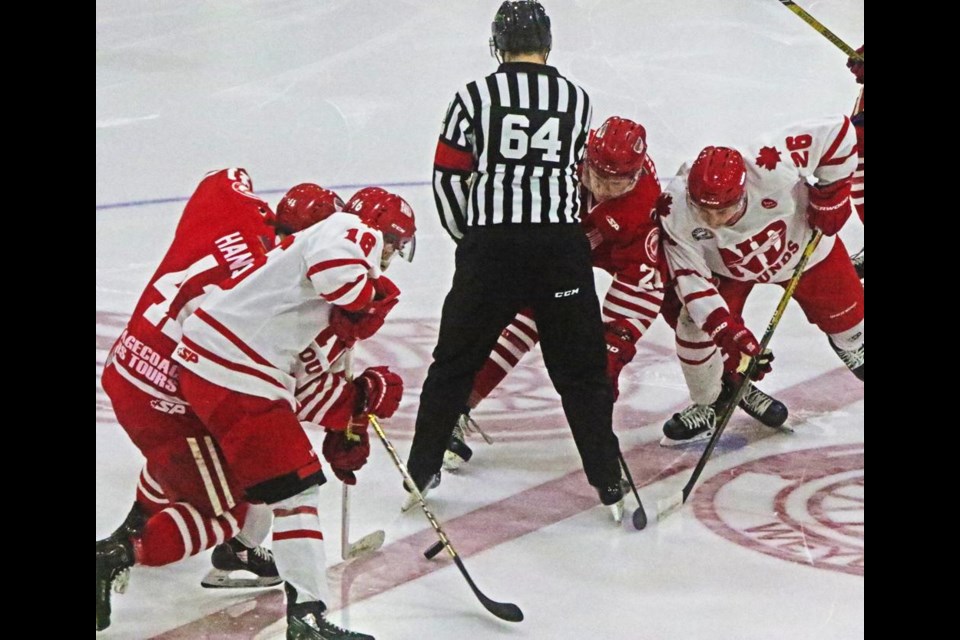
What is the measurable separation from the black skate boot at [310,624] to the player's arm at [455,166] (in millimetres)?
970

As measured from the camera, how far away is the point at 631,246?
10.5 ft

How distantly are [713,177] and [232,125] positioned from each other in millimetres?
2787

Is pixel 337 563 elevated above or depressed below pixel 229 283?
below

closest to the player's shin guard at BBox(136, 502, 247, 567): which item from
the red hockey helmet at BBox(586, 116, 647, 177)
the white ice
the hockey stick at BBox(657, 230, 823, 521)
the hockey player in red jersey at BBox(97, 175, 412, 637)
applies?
the hockey player in red jersey at BBox(97, 175, 412, 637)

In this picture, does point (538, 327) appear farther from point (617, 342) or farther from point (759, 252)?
point (759, 252)

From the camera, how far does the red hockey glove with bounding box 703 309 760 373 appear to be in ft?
10.1

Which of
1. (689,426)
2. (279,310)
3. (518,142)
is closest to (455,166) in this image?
(518,142)

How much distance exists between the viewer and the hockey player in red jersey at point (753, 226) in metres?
3.07

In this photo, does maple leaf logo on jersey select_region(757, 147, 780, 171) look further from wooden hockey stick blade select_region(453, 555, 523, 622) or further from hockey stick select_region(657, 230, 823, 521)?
wooden hockey stick blade select_region(453, 555, 523, 622)

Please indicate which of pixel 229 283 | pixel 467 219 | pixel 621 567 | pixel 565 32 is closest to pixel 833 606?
pixel 621 567

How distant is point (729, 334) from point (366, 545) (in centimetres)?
97

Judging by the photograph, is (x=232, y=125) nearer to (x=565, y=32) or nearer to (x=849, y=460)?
(x=565, y=32)

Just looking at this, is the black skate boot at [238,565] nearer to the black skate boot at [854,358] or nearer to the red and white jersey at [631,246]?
the red and white jersey at [631,246]
